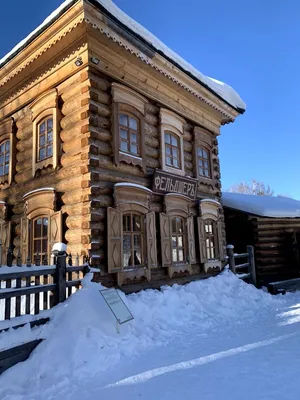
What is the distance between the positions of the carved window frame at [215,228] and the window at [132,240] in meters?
2.74

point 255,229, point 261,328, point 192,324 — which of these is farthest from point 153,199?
point 255,229

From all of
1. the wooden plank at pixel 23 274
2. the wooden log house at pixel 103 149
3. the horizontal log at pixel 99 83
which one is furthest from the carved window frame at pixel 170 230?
the wooden plank at pixel 23 274

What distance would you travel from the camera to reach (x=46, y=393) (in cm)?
384

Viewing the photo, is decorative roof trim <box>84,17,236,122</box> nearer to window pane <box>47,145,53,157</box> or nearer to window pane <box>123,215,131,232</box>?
window pane <box>47,145,53,157</box>

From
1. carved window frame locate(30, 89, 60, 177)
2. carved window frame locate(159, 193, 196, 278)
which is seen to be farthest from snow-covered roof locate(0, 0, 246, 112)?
carved window frame locate(159, 193, 196, 278)

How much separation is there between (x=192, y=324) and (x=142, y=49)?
6977 mm

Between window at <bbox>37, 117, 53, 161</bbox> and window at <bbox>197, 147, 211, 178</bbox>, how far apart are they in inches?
206

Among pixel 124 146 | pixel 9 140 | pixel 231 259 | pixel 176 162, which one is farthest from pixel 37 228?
pixel 231 259

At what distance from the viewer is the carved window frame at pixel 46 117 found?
7996 millimetres

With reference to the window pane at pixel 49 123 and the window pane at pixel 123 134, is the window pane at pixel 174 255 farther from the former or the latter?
the window pane at pixel 49 123

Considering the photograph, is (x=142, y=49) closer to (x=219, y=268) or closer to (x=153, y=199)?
(x=153, y=199)

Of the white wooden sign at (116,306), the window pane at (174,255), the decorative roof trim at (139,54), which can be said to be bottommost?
the white wooden sign at (116,306)

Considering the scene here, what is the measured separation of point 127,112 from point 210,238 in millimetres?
5431

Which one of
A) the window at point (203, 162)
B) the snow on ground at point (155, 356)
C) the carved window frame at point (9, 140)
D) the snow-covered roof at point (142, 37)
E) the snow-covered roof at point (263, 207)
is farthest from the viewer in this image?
the snow-covered roof at point (263, 207)
